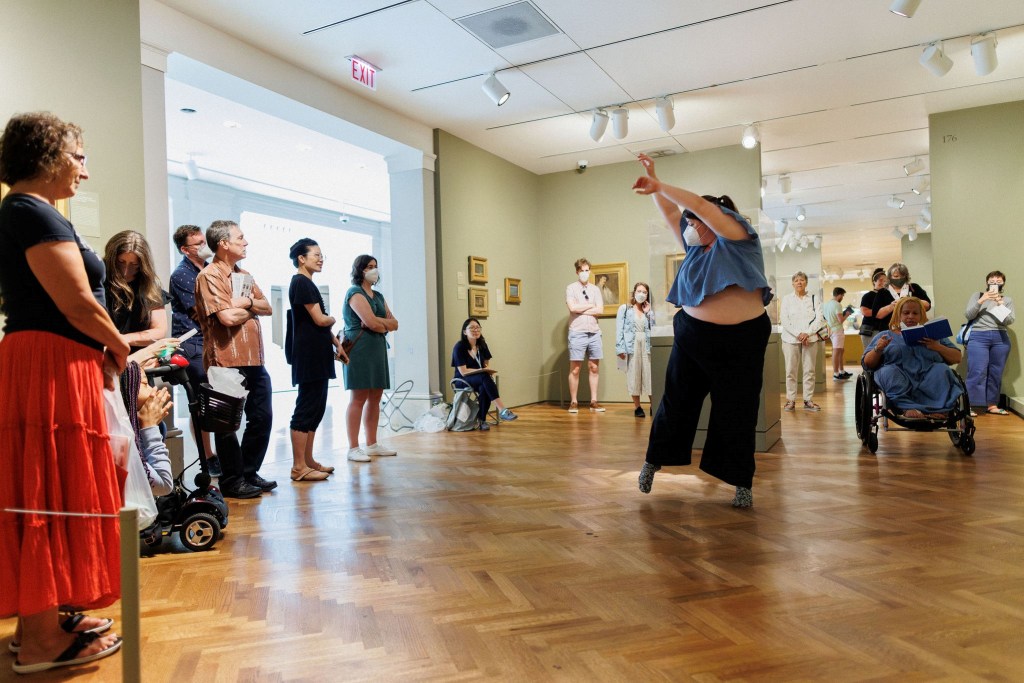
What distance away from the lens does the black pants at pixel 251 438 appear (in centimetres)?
395

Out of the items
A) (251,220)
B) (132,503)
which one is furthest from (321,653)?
(251,220)

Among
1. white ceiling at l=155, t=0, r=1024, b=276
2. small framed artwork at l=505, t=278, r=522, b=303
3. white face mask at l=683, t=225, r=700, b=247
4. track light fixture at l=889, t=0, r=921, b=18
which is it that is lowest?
white face mask at l=683, t=225, r=700, b=247

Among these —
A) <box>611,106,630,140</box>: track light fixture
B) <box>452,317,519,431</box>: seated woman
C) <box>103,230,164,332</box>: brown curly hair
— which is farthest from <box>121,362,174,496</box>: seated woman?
<box>611,106,630,140</box>: track light fixture

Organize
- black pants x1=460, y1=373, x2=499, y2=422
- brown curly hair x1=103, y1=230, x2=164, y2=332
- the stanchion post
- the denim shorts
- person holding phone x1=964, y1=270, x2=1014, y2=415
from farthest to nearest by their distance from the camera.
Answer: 1. the denim shorts
2. black pants x1=460, y1=373, x2=499, y2=422
3. person holding phone x1=964, y1=270, x2=1014, y2=415
4. brown curly hair x1=103, y1=230, x2=164, y2=332
5. the stanchion post

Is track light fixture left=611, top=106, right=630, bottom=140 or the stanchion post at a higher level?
track light fixture left=611, top=106, right=630, bottom=140

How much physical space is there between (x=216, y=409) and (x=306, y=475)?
129 centimetres

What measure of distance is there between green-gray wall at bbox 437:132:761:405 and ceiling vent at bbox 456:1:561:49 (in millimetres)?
2417

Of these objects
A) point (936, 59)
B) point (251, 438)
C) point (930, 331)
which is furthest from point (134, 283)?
point (936, 59)

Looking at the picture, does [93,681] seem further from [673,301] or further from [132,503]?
[673,301]

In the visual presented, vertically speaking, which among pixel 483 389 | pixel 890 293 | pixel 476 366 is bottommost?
pixel 483 389

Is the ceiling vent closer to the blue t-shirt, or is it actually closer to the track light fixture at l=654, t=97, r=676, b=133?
the track light fixture at l=654, t=97, r=676, b=133

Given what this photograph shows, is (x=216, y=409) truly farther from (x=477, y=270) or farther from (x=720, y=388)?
(x=477, y=270)

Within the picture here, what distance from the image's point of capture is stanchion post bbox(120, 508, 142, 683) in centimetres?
92

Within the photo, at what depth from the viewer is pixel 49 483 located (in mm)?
1808
